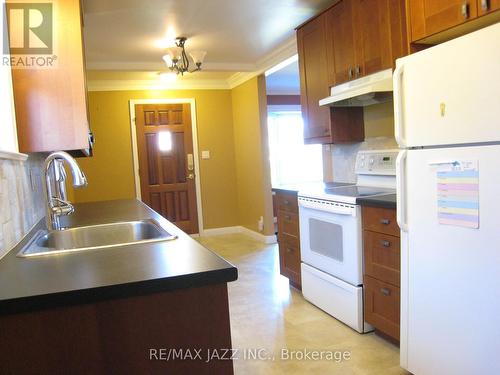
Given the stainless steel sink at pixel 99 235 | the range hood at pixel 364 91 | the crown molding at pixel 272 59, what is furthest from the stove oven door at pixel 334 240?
the crown molding at pixel 272 59

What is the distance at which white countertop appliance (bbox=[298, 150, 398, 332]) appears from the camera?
250 cm

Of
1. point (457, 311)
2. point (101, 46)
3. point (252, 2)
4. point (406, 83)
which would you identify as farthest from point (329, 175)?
point (101, 46)

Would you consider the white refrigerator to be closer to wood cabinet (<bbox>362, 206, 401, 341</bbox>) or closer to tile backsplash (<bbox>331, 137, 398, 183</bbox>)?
wood cabinet (<bbox>362, 206, 401, 341</bbox>)

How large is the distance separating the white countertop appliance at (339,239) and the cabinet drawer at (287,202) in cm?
17

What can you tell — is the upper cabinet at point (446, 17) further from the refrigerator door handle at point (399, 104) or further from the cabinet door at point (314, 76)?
the cabinet door at point (314, 76)

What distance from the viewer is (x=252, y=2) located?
9.70 feet

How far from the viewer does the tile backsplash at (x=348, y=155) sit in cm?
309

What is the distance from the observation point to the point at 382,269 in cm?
231

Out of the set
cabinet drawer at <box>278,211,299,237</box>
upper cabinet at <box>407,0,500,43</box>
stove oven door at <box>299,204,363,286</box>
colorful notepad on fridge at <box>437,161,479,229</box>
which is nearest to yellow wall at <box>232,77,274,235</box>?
cabinet drawer at <box>278,211,299,237</box>

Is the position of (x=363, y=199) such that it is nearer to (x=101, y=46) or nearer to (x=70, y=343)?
(x=70, y=343)

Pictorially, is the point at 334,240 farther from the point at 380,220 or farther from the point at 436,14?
the point at 436,14

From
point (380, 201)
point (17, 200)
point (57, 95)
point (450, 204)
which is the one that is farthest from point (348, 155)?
point (17, 200)

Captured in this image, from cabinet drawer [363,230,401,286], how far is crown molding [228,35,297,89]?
2.38 m

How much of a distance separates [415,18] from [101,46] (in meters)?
2.94
